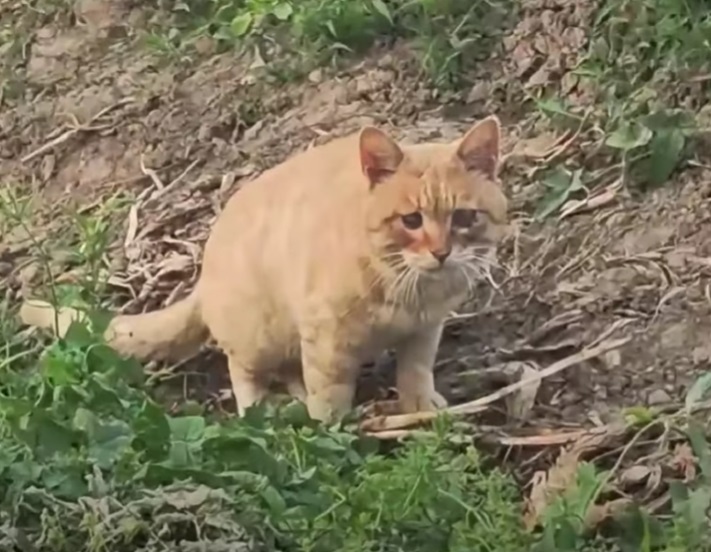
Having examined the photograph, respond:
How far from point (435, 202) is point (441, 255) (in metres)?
0.10

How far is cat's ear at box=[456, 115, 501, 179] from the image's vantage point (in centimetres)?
289

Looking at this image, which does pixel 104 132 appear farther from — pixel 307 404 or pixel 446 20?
pixel 307 404

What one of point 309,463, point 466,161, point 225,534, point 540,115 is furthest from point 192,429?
point 540,115

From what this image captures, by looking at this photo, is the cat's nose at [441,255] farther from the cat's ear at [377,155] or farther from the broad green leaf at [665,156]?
the broad green leaf at [665,156]

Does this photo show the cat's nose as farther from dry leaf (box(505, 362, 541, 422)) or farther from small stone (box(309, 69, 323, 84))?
small stone (box(309, 69, 323, 84))

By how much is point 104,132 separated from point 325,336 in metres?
1.45

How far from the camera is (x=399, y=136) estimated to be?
3.76 meters

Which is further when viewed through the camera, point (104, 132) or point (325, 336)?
point (104, 132)

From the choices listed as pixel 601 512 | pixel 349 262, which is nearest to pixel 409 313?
pixel 349 262

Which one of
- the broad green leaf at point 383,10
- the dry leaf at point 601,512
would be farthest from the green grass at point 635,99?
the dry leaf at point 601,512

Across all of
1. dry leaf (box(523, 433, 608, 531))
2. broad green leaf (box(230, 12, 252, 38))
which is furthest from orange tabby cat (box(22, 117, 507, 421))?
broad green leaf (box(230, 12, 252, 38))

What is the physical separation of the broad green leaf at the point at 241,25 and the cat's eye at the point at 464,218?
152cm

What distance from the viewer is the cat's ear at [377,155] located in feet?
9.37

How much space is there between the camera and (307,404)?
299 centimetres
